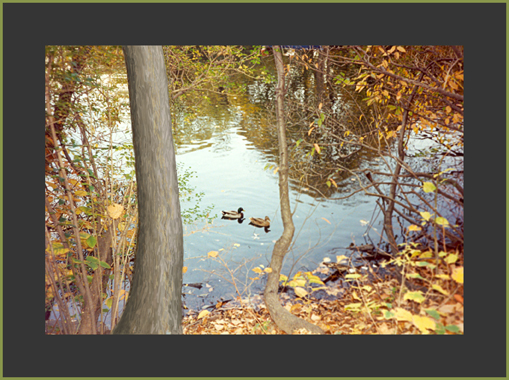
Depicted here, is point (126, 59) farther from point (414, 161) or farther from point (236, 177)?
point (414, 161)

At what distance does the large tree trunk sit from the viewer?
75.2 inches

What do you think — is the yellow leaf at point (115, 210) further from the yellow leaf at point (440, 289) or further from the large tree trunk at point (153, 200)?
the yellow leaf at point (440, 289)

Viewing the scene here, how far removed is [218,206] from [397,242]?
1.42m

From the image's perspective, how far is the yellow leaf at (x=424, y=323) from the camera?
1.84m

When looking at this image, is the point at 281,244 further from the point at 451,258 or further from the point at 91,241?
the point at 91,241

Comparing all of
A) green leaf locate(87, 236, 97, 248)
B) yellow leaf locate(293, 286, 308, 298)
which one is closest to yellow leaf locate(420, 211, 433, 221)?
yellow leaf locate(293, 286, 308, 298)

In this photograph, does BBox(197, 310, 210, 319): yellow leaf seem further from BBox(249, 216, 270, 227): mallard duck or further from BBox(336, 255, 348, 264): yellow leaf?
BBox(336, 255, 348, 264): yellow leaf

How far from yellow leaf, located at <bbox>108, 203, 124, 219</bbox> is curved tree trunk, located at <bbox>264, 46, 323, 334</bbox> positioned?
1.25 metres

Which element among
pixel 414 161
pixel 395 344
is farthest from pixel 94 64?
pixel 395 344

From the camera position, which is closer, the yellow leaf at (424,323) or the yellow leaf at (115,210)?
the yellow leaf at (424,323)

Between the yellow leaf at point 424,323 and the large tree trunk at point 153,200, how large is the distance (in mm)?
1591

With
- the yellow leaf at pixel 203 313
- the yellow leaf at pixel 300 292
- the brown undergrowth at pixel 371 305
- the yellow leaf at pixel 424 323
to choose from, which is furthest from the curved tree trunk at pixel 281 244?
the yellow leaf at pixel 424 323

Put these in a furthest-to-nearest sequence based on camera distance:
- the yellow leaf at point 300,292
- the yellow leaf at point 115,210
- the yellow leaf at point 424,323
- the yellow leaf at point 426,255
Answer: the yellow leaf at point 300,292 < the yellow leaf at point 115,210 < the yellow leaf at point 426,255 < the yellow leaf at point 424,323
